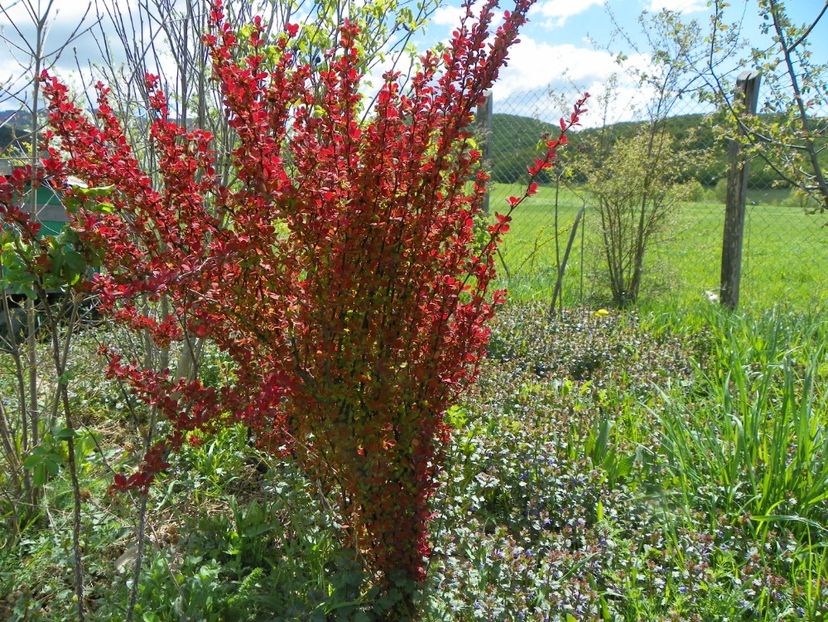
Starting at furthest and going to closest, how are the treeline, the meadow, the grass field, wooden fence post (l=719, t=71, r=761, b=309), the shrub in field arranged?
the grass field, the treeline, wooden fence post (l=719, t=71, r=761, b=309), the meadow, the shrub in field

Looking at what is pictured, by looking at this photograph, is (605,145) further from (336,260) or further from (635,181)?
(336,260)

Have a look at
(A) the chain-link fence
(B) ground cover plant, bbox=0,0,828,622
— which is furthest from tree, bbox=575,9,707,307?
(B) ground cover plant, bbox=0,0,828,622

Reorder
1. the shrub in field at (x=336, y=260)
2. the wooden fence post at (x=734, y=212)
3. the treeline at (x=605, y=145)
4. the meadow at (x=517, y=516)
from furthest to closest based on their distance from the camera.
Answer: the treeline at (x=605, y=145)
the wooden fence post at (x=734, y=212)
the meadow at (x=517, y=516)
the shrub in field at (x=336, y=260)

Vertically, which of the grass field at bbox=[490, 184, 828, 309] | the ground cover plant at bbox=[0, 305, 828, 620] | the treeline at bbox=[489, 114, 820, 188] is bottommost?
the ground cover plant at bbox=[0, 305, 828, 620]

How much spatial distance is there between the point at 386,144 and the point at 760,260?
11.4 meters

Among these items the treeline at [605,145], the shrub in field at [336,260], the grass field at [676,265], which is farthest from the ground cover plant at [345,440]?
the treeline at [605,145]

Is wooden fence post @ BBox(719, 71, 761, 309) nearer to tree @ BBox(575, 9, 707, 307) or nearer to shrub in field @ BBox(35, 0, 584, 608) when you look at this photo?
tree @ BBox(575, 9, 707, 307)

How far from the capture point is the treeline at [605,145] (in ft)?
22.1

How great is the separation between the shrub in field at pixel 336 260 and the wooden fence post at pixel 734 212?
201 inches

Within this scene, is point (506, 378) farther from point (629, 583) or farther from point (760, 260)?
point (760, 260)

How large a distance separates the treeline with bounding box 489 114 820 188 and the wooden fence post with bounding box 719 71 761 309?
0.19 metres

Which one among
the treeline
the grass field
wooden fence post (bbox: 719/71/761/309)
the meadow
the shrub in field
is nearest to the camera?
the shrub in field

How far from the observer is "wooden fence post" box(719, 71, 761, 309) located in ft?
20.6

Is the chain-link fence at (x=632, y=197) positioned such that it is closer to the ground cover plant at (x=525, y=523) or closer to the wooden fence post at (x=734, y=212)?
the wooden fence post at (x=734, y=212)
